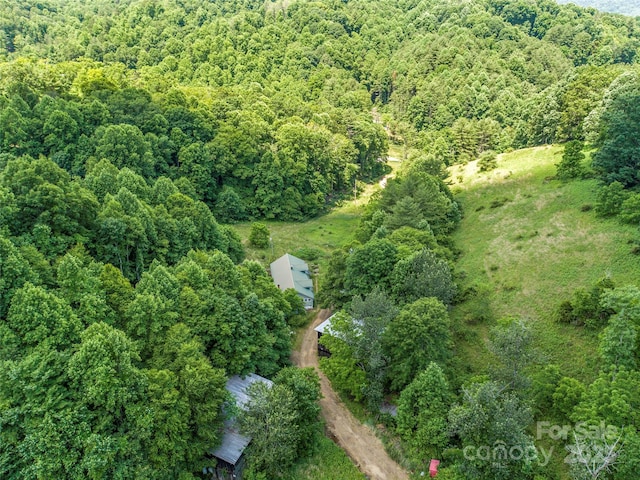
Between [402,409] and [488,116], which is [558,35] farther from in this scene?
[402,409]

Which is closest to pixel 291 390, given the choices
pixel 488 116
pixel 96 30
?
pixel 488 116

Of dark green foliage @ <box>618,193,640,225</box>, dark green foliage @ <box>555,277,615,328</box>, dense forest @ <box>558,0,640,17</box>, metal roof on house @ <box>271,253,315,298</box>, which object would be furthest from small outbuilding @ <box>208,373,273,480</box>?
dense forest @ <box>558,0,640,17</box>

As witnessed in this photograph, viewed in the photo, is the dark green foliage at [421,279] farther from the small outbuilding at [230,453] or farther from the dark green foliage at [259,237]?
the dark green foliage at [259,237]

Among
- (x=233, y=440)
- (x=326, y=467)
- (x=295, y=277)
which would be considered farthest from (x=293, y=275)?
(x=326, y=467)

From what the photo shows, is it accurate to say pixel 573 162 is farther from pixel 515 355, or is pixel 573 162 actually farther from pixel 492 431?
pixel 492 431

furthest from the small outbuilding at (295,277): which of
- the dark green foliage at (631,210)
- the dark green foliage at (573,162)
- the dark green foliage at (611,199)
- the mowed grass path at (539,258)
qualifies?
the dark green foliage at (573,162)

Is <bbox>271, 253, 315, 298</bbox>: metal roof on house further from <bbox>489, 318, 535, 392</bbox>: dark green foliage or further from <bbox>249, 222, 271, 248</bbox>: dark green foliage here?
<bbox>489, 318, 535, 392</bbox>: dark green foliage
